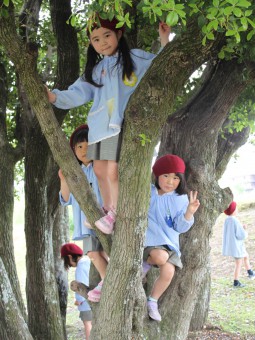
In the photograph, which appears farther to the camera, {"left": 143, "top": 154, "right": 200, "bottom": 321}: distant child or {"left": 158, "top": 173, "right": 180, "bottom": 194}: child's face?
{"left": 158, "top": 173, "right": 180, "bottom": 194}: child's face

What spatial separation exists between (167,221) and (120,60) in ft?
4.26

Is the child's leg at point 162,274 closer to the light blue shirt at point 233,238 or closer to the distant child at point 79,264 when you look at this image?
the distant child at point 79,264

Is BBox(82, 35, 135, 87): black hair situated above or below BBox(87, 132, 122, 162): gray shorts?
above

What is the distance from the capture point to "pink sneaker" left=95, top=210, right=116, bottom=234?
3480mm

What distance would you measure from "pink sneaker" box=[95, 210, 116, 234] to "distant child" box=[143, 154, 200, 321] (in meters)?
0.60

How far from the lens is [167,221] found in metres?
4.12

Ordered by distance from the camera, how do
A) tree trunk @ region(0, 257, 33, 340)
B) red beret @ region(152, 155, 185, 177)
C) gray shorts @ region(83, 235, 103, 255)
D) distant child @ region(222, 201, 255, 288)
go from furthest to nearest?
distant child @ region(222, 201, 255, 288) → tree trunk @ region(0, 257, 33, 340) → red beret @ region(152, 155, 185, 177) → gray shorts @ region(83, 235, 103, 255)

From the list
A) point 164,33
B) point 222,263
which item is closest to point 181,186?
point 164,33

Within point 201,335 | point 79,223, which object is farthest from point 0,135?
point 201,335

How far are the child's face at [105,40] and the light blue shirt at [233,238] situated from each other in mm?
7376

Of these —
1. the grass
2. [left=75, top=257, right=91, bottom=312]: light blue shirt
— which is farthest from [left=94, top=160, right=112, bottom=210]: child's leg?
the grass

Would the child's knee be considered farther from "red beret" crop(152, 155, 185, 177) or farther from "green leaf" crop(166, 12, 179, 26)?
"green leaf" crop(166, 12, 179, 26)

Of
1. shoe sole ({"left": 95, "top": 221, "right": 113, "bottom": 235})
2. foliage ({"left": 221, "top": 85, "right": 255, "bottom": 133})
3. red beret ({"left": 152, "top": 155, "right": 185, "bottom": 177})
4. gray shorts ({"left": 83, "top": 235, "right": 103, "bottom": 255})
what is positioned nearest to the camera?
shoe sole ({"left": 95, "top": 221, "right": 113, "bottom": 235})

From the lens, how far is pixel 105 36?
379 centimetres
